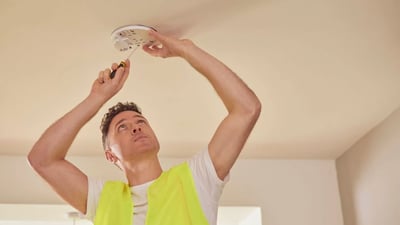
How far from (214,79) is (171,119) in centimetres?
102

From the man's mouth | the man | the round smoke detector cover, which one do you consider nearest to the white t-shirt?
the man

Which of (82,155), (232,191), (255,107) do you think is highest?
(82,155)

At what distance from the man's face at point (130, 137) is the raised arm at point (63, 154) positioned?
0.11 metres

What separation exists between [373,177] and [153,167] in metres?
1.34


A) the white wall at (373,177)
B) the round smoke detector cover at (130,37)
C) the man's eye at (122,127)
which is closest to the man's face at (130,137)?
the man's eye at (122,127)

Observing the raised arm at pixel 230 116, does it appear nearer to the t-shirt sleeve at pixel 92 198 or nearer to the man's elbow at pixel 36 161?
the t-shirt sleeve at pixel 92 198

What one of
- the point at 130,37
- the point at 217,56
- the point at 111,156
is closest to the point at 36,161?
the point at 111,156

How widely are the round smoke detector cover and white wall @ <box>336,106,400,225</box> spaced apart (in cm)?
115

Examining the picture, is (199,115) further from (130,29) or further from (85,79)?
(130,29)

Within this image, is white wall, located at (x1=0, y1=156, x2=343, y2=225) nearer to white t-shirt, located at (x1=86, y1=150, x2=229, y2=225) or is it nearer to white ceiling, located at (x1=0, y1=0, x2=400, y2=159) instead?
white ceiling, located at (x1=0, y1=0, x2=400, y2=159)

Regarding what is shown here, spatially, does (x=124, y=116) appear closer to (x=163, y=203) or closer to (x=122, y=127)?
(x=122, y=127)

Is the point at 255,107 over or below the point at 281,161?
below

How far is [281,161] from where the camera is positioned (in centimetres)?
277

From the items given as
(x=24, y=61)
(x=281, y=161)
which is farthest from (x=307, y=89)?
(x=24, y=61)
